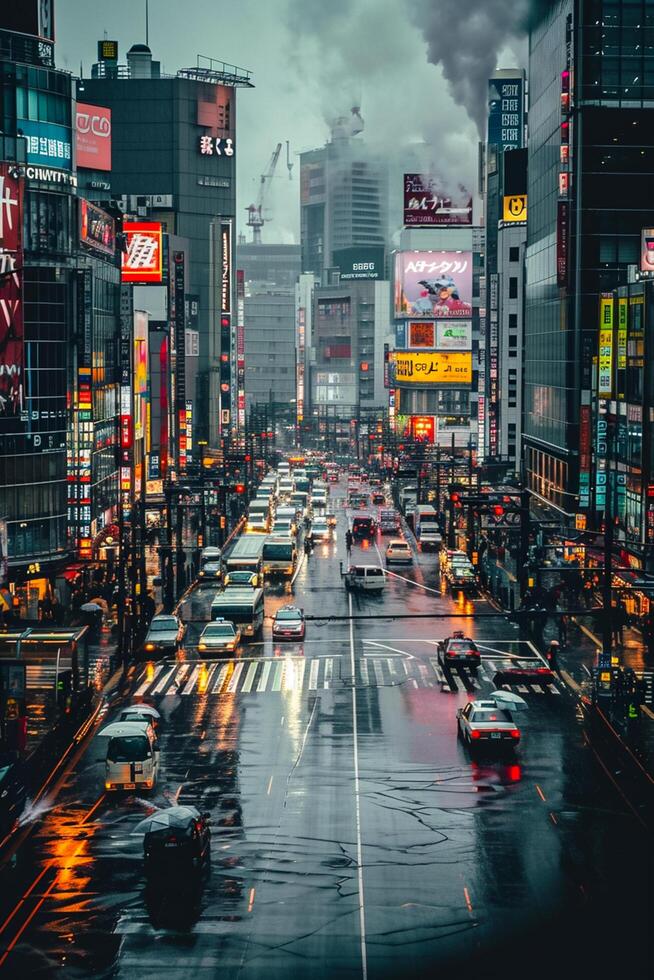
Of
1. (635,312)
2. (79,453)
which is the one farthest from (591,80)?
(79,453)

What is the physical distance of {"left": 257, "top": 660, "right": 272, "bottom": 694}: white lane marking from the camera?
6362 centimetres

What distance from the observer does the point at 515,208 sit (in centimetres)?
17188

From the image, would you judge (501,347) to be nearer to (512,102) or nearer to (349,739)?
(512,102)

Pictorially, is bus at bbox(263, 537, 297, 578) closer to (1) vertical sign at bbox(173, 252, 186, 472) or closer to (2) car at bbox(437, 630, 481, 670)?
(2) car at bbox(437, 630, 481, 670)

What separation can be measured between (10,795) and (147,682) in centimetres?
2414

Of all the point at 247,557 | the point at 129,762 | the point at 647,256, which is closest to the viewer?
the point at 129,762

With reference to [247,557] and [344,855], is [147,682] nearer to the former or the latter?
[344,855]

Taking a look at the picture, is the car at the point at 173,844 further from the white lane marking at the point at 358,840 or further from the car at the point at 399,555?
the car at the point at 399,555

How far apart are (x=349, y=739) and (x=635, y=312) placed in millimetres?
41987

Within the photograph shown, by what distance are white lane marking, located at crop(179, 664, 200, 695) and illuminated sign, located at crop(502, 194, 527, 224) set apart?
110368 millimetres

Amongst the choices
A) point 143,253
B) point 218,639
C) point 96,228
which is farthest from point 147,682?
point 143,253

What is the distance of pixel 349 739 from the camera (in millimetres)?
53125

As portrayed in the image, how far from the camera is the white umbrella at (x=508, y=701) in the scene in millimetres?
56938

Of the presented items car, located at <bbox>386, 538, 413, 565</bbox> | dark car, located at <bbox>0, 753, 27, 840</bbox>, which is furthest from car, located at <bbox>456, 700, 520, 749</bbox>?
car, located at <bbox>386, 538, 413, 565</bbox>
